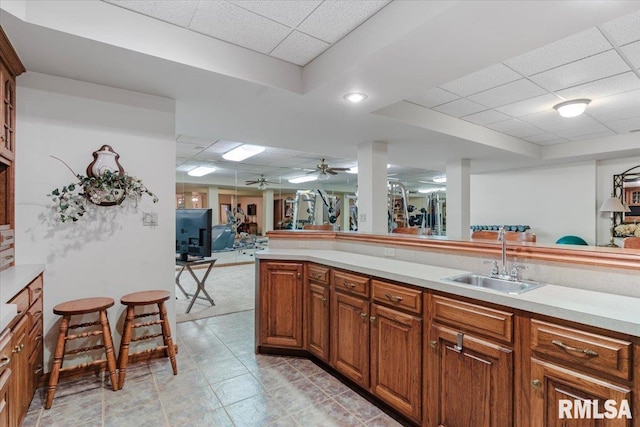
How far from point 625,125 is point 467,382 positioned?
4.89m

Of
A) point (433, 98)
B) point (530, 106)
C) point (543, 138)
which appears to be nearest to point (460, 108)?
point (433, 98)

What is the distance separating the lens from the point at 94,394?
225 centimetres

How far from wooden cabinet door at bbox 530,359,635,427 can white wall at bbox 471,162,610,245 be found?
19.5ft

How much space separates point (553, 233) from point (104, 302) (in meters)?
7.31

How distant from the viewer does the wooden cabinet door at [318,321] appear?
2553mm

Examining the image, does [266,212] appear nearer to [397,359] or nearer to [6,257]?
[6,257]

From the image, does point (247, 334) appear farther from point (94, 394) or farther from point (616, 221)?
point (616, 221)

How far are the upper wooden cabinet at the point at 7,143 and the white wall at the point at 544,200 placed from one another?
7.83m

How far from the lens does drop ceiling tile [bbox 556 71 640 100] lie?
9.70 feet

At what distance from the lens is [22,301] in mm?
1823

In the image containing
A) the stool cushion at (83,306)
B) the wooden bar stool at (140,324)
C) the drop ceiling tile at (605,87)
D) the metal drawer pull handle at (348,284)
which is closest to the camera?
the stool cushion at (83,306)

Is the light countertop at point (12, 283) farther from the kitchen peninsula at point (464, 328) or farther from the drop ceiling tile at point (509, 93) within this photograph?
the drop ceiling tile at point (509, 93)

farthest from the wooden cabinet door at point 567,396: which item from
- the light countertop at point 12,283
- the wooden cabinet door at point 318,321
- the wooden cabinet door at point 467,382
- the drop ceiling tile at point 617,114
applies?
the drop ceiling tile at point 617,114

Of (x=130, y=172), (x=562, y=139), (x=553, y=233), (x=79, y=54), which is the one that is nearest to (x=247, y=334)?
(x=130, y=172)
